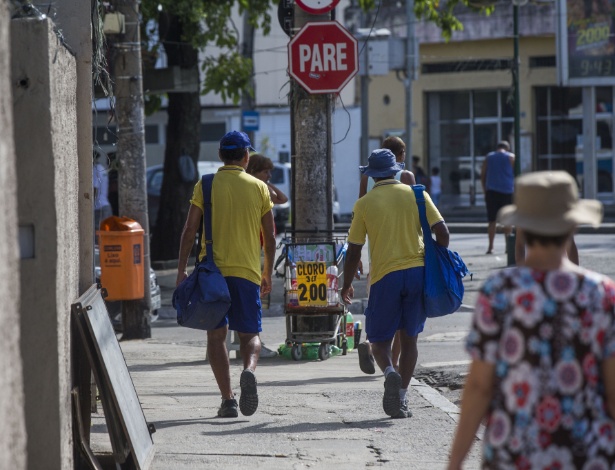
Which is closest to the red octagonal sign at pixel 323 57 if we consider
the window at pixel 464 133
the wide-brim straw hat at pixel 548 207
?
the wide-brim straw hat at pixel 548 207

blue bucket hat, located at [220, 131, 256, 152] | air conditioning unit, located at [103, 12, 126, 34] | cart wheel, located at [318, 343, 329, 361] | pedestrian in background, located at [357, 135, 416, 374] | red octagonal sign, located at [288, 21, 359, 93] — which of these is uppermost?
air conditioning unit, located at [103, 12, 126, 34]

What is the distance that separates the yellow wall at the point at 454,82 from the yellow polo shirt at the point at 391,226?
28530 mm

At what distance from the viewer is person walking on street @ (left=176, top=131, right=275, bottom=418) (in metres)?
8.23

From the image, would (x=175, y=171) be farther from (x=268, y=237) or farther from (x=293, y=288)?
(x=268, y=237)

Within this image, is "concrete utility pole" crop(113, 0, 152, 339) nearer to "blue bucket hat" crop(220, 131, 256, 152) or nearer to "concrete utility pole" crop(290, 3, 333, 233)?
"concrete utility pole" crop(290, 3, 333, 233)

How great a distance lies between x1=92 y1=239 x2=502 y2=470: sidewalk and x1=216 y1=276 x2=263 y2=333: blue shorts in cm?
59

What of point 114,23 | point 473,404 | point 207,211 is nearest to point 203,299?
point 207,211

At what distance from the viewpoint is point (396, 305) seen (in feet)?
27.3

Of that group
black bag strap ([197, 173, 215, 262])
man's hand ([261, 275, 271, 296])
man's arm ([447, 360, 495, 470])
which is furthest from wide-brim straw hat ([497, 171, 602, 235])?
man's hand ([261, 275, 271, 296])

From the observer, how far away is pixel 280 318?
15.2 metres

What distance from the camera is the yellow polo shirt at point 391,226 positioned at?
831 cm

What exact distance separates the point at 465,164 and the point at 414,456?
31.8 meters

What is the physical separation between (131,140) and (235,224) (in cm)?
506

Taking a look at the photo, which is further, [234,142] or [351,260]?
[351,260]
